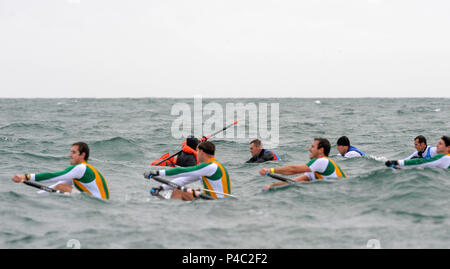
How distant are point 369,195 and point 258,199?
2.35 metres

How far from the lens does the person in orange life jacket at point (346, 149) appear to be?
597 inches

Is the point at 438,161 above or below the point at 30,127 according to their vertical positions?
below

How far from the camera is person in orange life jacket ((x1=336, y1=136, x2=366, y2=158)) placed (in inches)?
597

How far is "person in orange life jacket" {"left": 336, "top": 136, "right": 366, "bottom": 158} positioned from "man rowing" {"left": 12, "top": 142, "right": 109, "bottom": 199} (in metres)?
8.23

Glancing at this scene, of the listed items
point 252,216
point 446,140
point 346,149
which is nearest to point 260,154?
point 346,149

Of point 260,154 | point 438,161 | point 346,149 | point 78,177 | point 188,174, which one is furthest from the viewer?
point 260,154

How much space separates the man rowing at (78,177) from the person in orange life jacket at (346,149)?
8226 millimetres

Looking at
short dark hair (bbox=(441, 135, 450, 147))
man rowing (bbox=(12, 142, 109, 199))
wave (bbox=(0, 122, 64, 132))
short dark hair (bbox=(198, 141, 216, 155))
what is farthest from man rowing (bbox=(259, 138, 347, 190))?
wave (bbox=(0, 122, 64, 132))

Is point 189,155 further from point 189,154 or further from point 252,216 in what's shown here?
point 252,216

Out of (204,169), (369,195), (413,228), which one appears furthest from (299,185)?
(413,228)

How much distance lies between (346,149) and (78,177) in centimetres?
903

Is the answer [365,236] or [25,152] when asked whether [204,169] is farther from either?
[25,152]

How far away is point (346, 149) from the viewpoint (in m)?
15.3

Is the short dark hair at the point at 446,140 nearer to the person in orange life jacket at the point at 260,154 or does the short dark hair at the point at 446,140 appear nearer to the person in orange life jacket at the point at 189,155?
the person in orange life jacket at the point at 260,154
